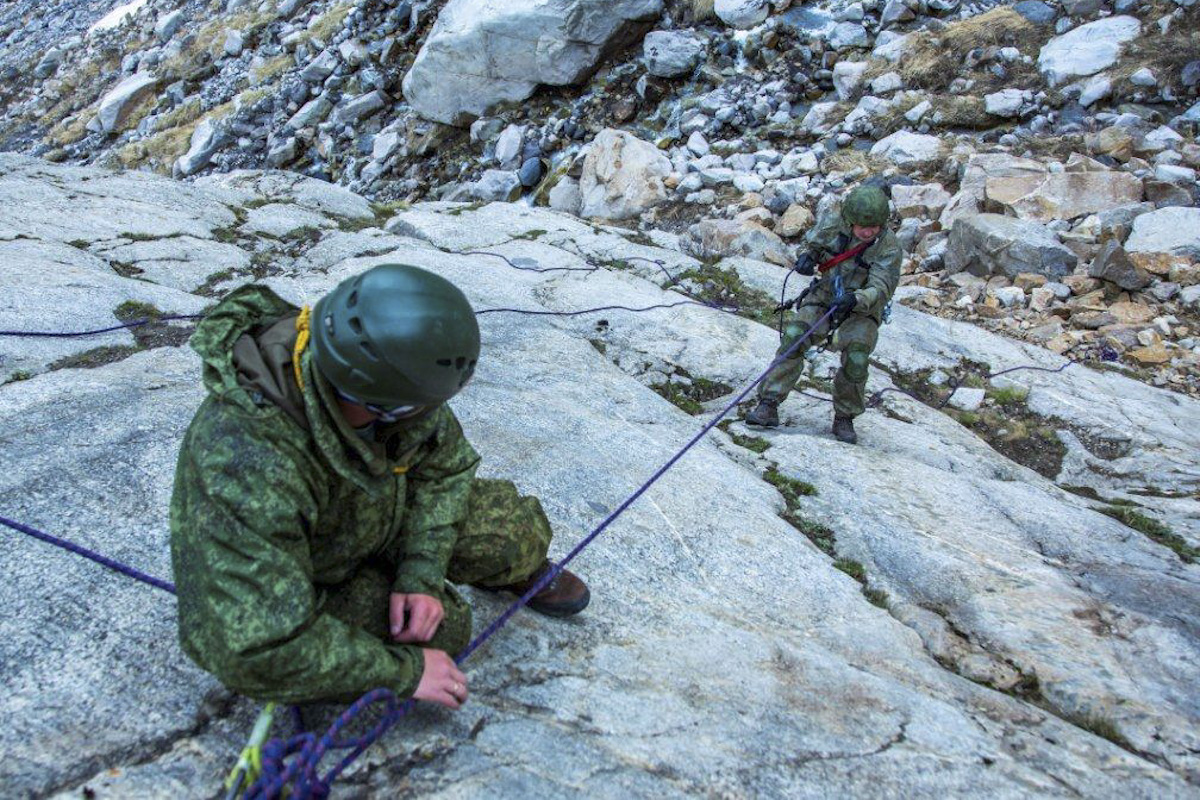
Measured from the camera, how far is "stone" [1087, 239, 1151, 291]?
9.27 meters

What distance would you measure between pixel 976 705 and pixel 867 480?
2298mm

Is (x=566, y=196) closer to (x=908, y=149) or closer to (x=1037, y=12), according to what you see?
(x=908, y=149)

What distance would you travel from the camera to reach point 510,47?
54.5 ft

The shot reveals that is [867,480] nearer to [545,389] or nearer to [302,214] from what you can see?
[545,389]

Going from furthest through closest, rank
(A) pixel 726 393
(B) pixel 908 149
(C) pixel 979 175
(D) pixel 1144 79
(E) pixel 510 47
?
1. (E) pixel 510 47
2. (B) pixel 908 149
3. (D) pixel 1144 79
4. (C) pixel 979 175
5. (A) pixel 726 393

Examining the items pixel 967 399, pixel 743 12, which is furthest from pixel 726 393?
pixel 743 12

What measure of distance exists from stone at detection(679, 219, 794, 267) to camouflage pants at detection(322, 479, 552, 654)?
8.11 m

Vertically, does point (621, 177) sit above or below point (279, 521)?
below

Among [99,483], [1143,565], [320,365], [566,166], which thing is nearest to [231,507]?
[320,365]

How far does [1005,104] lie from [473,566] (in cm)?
1316

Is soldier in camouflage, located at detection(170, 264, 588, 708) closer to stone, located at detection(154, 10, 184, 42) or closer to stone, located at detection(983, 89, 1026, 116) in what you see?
stone, located at detection(983, 89, 1026, 116)

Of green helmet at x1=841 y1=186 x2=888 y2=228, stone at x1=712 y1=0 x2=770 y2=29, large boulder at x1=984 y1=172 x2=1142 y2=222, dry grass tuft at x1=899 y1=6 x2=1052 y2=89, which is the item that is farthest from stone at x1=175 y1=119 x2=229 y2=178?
green helmet at x1=841 y1=186 x2=888 y2=228

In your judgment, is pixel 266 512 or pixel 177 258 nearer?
pixel 266 512

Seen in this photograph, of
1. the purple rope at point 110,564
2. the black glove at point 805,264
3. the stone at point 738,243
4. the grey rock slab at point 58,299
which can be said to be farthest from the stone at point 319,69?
the purple rope at point 110,564
